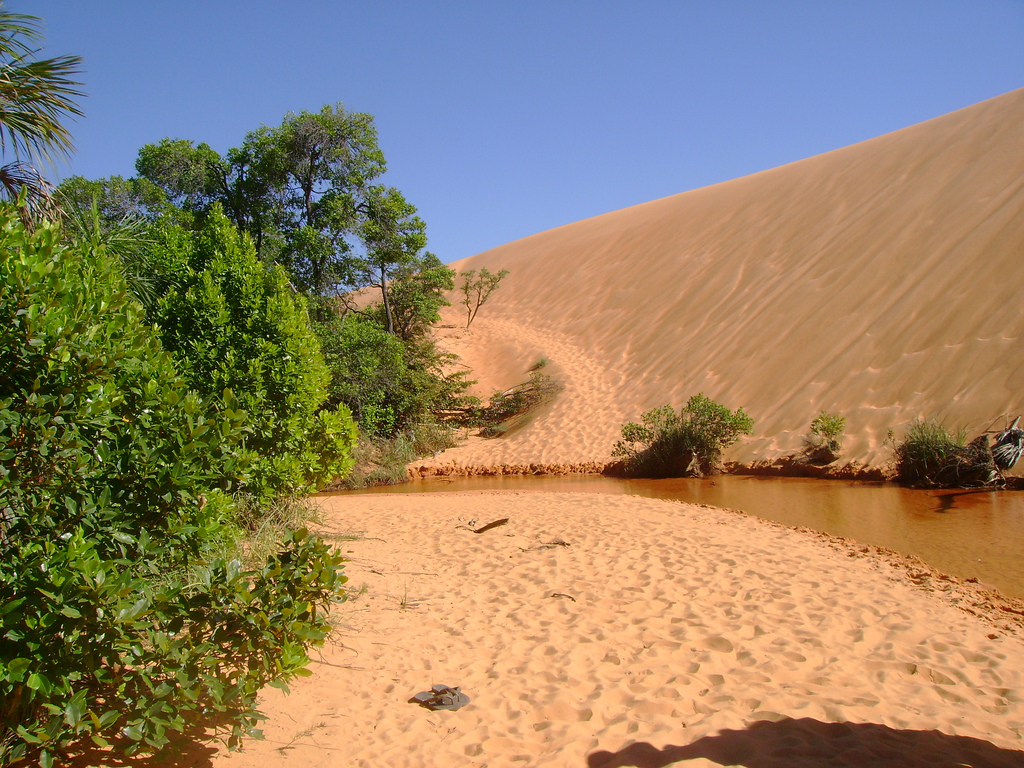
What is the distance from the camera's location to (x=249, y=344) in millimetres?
6277

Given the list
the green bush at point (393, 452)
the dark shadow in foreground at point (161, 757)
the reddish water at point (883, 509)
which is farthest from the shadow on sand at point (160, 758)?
the green bush at point (393, 452)

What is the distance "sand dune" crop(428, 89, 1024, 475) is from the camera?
42.2 feet

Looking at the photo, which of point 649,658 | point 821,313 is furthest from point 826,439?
point 649,658

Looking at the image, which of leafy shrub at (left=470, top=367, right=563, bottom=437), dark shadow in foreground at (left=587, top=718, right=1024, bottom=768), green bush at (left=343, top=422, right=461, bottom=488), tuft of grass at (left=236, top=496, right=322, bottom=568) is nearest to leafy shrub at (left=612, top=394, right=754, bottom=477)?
green bush at (left=343, top=422, right=461, bottom=488)

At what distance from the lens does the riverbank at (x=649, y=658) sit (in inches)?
132

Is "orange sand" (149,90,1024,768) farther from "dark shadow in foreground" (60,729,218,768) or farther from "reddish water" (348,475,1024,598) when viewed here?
"reddish water" (348,475,1024,598)

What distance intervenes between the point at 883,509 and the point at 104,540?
9.50 metres

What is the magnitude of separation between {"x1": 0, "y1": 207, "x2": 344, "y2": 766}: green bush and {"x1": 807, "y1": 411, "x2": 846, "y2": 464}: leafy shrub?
435 inches

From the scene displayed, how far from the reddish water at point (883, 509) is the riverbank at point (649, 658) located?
0.78 meters

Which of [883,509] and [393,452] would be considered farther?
[393,452]

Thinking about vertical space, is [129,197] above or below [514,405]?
above

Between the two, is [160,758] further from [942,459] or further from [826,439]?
[826,439]

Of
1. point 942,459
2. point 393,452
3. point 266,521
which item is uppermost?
point 393,452

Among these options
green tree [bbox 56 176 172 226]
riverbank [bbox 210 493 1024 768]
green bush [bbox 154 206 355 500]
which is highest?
green tree [bbox 56 176 172 226]
